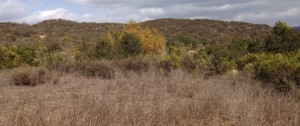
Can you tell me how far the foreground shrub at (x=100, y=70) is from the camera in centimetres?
1516

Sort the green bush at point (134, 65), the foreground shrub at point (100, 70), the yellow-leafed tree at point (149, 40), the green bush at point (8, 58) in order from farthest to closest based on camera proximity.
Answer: the yellow-leafed tree at point (149, 40) → the green bush at point (8, 58) → the green bush at point (134, 65) → the foreground shrub at point (100, 70)

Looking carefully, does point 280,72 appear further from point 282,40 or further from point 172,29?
point 172,29

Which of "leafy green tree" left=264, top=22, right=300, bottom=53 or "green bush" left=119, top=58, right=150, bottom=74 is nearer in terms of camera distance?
"leafy green tree" left=264, top=22, right=300, bottom=53

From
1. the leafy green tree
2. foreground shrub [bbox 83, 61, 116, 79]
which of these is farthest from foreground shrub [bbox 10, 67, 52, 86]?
the leafy green tree

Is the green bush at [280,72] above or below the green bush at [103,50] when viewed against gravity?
above

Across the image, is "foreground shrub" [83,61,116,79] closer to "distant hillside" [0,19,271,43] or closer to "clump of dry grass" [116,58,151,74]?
"clump of dry grass" [116,58,151,74]

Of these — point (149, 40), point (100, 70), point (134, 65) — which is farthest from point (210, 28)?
point (100, 70)

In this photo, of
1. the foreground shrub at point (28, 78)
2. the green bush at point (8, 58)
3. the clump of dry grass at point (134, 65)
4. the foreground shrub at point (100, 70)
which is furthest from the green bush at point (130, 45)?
the foreground shrub at point (28, 78)

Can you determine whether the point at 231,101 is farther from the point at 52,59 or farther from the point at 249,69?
the point at 52,59

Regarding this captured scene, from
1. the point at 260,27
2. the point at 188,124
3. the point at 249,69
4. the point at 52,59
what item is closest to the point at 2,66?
the point at 52,59

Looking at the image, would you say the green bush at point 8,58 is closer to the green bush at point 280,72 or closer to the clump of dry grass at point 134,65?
the clump of dry grass at point 134,65

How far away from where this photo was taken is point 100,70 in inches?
613

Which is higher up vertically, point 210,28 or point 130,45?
point 130,45

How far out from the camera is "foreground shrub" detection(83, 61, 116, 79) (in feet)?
49.8
